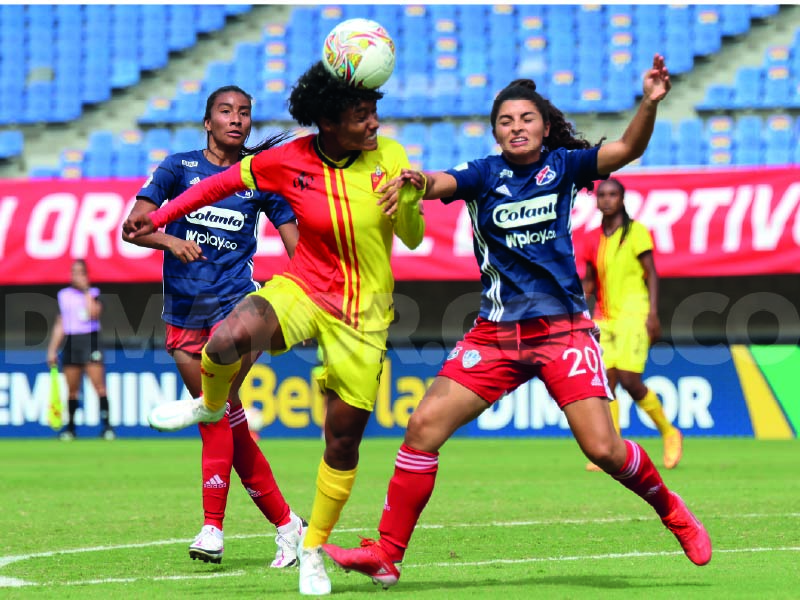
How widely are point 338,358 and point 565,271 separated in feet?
3.62

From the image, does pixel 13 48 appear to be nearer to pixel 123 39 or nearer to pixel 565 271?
pixel 123 39

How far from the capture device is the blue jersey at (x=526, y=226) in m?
5.89

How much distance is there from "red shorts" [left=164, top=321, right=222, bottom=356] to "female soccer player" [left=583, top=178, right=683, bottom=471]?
17.6 ft

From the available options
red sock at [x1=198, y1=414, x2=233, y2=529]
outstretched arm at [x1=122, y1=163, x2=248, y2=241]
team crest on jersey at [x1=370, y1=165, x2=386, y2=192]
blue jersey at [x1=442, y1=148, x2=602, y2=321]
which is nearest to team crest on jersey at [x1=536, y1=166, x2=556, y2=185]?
blue jersey at [x1=442, y1=148, x2=602, y2=321]

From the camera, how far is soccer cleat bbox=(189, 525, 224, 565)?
249 inches

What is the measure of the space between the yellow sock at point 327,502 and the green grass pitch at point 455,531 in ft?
0.83

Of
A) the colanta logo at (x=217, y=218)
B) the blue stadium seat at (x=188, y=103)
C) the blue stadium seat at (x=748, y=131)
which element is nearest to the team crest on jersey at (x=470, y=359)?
the colanta logo at (x=217, y=218)

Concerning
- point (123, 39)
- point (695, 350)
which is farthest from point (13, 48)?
point (695, 350)

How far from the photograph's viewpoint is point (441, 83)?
2100cm

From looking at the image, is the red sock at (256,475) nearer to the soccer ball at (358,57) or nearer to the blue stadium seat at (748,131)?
the soccer ball at (358,57)

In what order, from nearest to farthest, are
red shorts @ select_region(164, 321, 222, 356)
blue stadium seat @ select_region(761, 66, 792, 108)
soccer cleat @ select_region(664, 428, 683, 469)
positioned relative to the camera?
red shorts @ select_region(164, 321, 222, 356)
soccer cleat @ select_region(664, 428, 683, 469)
blue stadium seat @ select_region(761, 66, 792, 108)

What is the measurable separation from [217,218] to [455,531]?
2.33m

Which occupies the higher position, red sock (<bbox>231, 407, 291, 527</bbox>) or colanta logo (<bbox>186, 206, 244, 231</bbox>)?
colanta logo (<bbox>186, 206, 244, 231</bbox>)

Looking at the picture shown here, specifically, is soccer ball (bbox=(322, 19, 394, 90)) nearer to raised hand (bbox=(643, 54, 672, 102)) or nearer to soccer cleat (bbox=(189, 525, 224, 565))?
raised hand (bbox=(643, 54, 672, 102))
